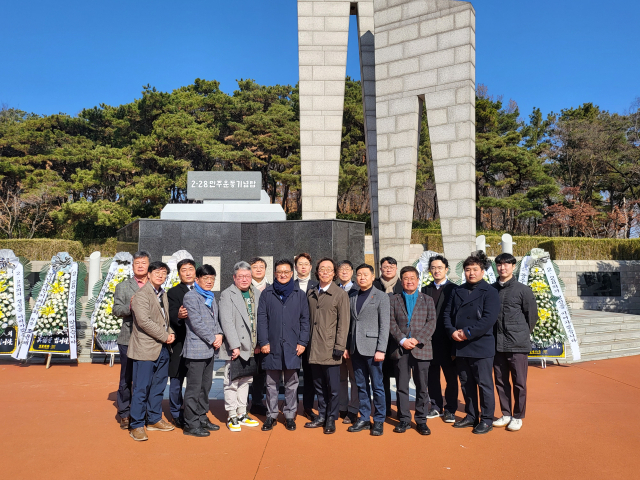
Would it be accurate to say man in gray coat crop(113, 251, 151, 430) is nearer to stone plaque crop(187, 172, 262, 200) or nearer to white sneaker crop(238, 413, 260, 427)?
white sneaker crop(238, 413, 260, 427)

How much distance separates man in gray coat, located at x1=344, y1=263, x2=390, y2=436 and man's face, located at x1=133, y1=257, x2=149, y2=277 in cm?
198

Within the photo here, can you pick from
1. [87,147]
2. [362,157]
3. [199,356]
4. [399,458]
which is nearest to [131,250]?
[199,356]

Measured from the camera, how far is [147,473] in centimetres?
313

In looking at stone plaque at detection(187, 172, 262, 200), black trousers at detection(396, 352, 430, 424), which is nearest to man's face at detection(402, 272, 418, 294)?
black trousers at detection(396, 352, 430, 424)

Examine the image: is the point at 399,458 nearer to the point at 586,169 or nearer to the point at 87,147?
the point at 586,169

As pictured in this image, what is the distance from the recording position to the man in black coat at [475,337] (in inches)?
156

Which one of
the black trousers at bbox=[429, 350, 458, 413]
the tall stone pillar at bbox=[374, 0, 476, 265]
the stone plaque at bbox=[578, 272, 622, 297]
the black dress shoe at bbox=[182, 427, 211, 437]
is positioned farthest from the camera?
the stone plaque at bbox=[578, 272, 622, 297]

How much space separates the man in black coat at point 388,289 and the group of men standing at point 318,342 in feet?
0.08

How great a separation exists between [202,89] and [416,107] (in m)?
24.2

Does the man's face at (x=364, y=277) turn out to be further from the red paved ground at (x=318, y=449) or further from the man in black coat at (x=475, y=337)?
the red paved ground at (x=318, y=449)

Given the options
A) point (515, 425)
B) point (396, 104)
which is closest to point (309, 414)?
point (515, 425)

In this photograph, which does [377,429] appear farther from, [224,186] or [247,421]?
[224,186]

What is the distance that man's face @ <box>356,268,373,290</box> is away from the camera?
13.3ft

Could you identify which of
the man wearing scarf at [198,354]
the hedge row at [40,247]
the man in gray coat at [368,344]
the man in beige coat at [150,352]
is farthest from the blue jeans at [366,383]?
the hedge row at [40,247]
